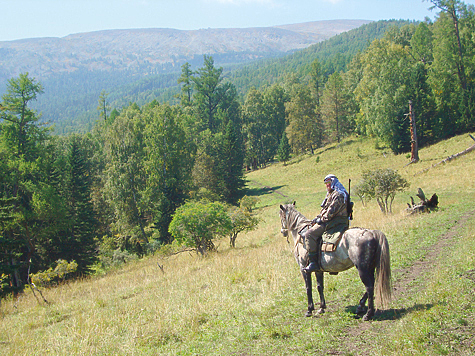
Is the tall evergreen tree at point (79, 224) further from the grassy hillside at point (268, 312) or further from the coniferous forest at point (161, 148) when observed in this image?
the grassy hillside at point (268, 312)

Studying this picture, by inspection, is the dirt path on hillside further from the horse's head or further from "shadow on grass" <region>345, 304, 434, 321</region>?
the horse's head

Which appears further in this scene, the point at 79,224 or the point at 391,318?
the point at 79,224

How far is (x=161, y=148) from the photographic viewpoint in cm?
4116

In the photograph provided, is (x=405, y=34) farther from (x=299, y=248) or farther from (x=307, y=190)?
(x=299, y=248)

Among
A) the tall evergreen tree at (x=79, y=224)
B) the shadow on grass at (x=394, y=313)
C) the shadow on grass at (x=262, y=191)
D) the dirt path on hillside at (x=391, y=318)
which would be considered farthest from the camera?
the shadow on grass at (x=262, y=191)

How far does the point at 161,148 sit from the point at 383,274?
37.7 meters

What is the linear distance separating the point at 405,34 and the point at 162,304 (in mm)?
89573

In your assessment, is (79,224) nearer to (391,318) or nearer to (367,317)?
(367,317)

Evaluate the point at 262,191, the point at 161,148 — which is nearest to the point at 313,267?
the point at 161,148

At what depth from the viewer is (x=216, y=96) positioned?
75062 millimetres

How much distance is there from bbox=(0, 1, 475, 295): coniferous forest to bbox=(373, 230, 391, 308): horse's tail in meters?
13.5

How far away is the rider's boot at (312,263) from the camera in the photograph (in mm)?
6742

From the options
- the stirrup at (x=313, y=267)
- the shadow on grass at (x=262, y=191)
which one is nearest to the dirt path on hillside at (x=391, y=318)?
the stirrup at (x=313, y=267)

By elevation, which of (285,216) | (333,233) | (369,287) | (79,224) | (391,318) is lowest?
(79,224)
